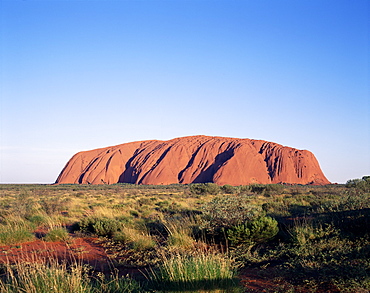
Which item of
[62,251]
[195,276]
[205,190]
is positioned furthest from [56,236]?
[205,190]

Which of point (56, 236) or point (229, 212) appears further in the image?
point (56, 236)

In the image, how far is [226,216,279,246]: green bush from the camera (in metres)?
7.89

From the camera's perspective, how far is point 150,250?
7.97m

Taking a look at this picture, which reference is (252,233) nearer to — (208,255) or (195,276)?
(208,255)

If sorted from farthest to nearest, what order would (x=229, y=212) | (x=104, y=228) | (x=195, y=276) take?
(x=104, y=228)
(x=229, y=212)
(x=195, y=276)

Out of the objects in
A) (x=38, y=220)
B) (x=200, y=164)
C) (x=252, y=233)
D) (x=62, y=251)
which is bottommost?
(x=200, y=164)

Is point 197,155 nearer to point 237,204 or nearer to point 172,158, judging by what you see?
point 172,158

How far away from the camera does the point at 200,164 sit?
77.2 m

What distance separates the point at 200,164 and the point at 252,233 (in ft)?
228

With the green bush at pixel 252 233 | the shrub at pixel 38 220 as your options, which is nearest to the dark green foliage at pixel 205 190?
the shrub at pixel 38 220

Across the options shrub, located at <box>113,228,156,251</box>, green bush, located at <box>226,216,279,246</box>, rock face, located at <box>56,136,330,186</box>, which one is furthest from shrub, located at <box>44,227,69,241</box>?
rock face, located at <box>56,136,330,186</box>

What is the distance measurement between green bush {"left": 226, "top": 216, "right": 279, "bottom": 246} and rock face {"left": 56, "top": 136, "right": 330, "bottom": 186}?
60.2 meters

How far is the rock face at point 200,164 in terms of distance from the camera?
7281cm

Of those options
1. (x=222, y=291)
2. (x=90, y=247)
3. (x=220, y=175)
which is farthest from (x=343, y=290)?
(x=220, y=175)
